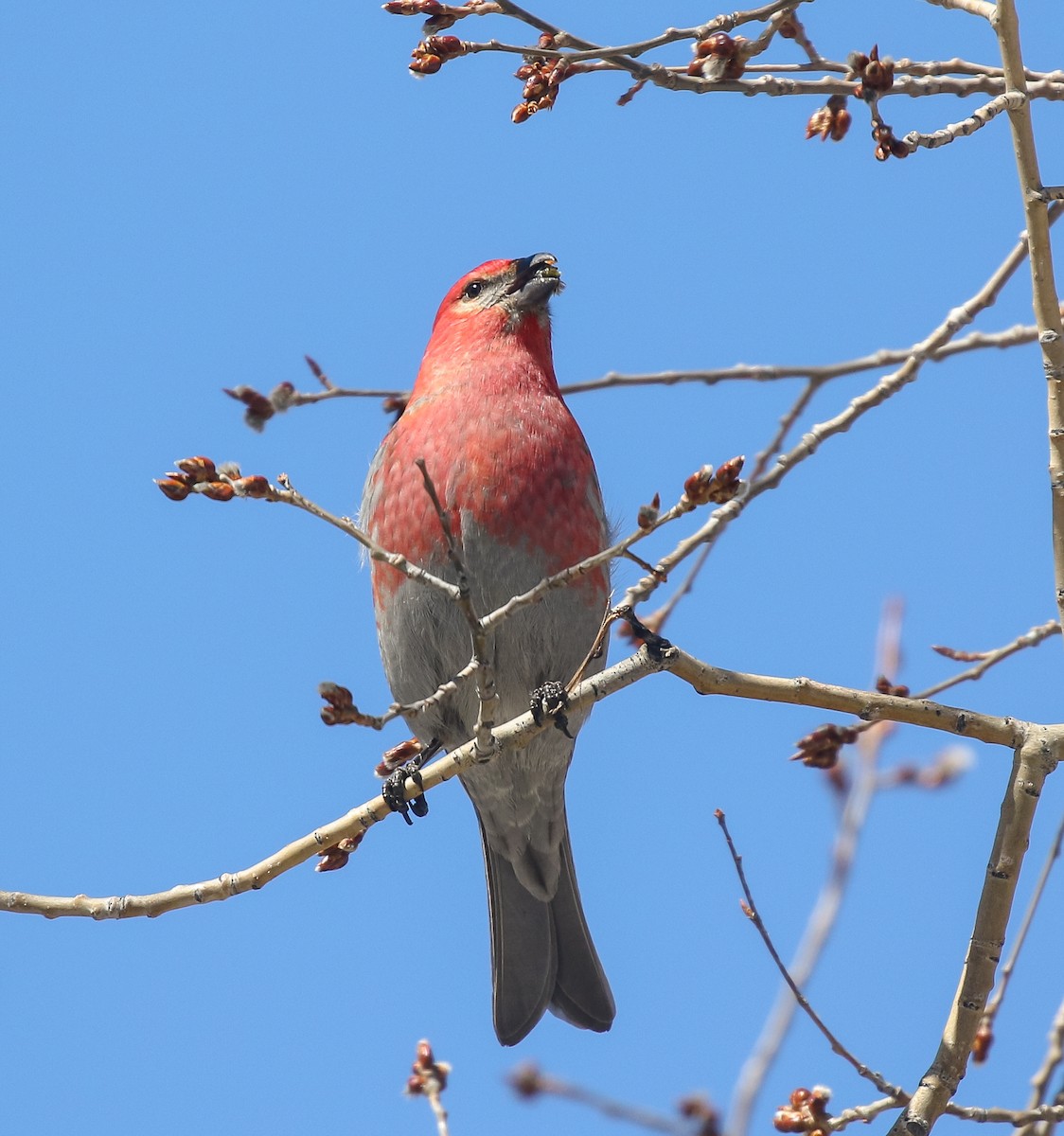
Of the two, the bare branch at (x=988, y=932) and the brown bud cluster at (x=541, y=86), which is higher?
the brown bud cluster at (x=541, y=86)

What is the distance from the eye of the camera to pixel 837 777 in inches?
187

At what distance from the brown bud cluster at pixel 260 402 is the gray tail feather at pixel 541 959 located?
2.21 m

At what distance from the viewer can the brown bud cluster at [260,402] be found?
4.34 meters

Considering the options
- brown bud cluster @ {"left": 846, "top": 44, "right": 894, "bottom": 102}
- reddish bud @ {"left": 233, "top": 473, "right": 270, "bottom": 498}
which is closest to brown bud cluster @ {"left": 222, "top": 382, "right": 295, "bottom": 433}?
reddish bud @ {"left": 233, "top": 473, "right": 270, "bottom": 498}


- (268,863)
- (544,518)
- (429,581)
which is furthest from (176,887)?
(544,518)

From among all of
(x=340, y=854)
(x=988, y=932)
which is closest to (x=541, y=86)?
(x=340, y=854)

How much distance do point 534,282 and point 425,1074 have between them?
10.4 ft

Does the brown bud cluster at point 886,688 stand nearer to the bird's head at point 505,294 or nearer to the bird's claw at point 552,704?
the bird's claw at point 552,704

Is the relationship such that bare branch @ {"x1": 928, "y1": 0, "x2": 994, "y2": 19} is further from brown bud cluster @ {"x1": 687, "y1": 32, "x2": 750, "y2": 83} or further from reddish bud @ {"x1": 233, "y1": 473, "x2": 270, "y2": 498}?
reddish bud @ {"x1": 233, "y1": 473, "x2": 270, "y2": 498}

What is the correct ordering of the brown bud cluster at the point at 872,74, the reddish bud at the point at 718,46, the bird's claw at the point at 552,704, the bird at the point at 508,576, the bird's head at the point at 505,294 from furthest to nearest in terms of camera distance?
the bird's head at the point at 505,294 < the bird at the point at 508,576 < the bird's claw at the point at 552,704 < the reddish bud at the point at 718,46 < the brown bud cluster at the point at 872,74

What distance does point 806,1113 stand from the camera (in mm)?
3498

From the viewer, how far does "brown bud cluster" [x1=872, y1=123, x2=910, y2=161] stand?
3332 millimetres

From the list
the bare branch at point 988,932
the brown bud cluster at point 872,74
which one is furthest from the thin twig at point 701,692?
the brown bud cluster at point 872,74

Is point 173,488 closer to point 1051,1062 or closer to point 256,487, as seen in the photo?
point 256,487
